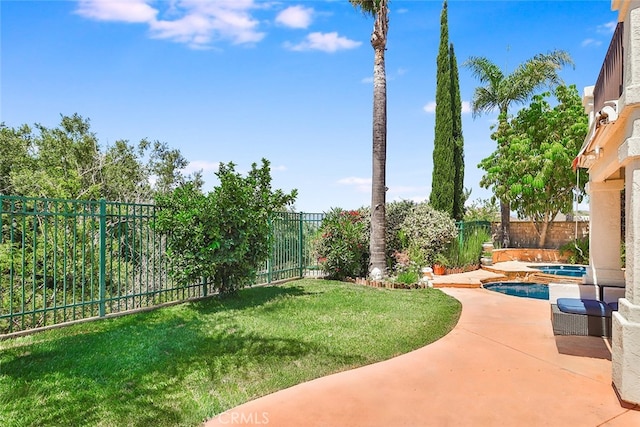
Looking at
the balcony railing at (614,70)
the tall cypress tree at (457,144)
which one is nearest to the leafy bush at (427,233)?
the tall cypress tree at (457,144)

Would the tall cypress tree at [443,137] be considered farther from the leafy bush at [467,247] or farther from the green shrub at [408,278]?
the green shrub at [408,278]

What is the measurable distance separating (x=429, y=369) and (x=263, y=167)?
217 inches

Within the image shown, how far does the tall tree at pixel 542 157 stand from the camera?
16391mm

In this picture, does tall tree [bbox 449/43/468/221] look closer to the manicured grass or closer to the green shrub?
the green shrub

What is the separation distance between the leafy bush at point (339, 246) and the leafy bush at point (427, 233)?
185 cm

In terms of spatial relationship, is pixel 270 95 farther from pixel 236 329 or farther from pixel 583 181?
pixel 583 181

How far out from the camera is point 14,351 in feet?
16.4

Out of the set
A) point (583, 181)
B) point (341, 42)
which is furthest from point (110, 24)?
point (583, 181)

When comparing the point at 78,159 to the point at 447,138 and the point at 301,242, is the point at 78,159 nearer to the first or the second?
the point at 301,242

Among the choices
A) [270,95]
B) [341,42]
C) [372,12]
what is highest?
[372,12]

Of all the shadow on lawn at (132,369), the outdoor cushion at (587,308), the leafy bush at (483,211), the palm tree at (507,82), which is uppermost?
Result: the palm tree at (507,82)

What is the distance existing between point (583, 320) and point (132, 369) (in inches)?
243

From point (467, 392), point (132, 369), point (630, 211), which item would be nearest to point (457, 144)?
point (630, 211)

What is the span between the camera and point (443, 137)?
698 inches
